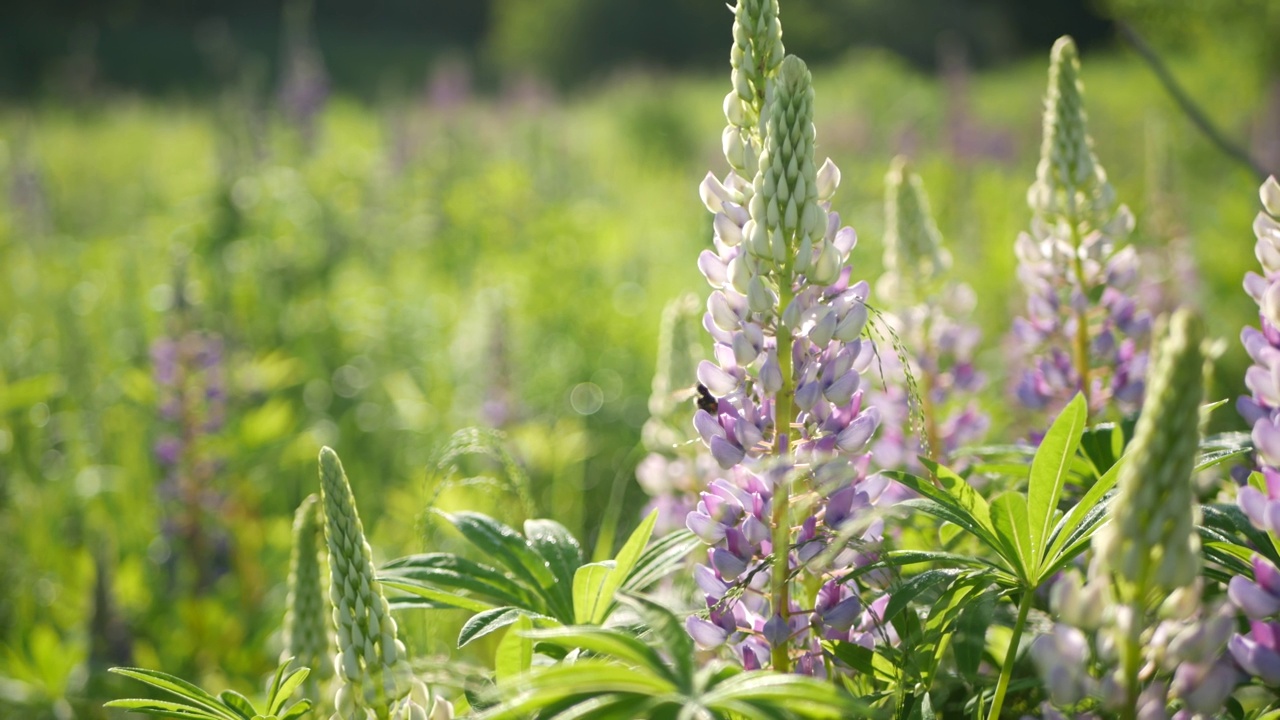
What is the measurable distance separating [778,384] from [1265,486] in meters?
0.42

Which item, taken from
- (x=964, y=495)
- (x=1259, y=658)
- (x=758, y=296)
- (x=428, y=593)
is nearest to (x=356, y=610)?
(x=428, y=593)

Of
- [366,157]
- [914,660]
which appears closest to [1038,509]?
[914,660]

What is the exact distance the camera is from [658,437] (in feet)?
5.41

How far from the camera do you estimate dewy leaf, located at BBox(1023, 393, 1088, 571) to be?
0.86 m

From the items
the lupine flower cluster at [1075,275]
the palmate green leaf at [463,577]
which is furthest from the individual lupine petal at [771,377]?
the lupine flower cluster at [1075,275]

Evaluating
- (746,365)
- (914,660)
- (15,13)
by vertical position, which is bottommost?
(914,660)

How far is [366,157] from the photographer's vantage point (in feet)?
24.5

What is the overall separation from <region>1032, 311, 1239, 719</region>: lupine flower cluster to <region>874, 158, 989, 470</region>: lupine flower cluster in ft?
2.75

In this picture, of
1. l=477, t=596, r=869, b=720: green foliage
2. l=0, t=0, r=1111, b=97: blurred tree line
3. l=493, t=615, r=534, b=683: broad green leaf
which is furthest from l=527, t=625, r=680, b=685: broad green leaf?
l=0, t=0, r=1111, b=97: blurred tree line

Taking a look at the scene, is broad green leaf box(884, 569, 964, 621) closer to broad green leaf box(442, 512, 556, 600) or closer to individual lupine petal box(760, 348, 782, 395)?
individual lupine petal box(760, 348, 782, 395)

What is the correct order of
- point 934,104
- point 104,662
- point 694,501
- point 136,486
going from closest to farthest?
point 694,501
point 104,662
point 136,486
point 934,104

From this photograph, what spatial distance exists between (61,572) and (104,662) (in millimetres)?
748

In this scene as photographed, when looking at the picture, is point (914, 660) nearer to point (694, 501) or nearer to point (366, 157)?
Answer: point (694, 501)

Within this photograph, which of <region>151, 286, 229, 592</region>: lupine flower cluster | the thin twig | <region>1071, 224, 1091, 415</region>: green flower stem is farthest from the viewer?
<region>151, 286, 229, 592</region>: lupine flower cluster
